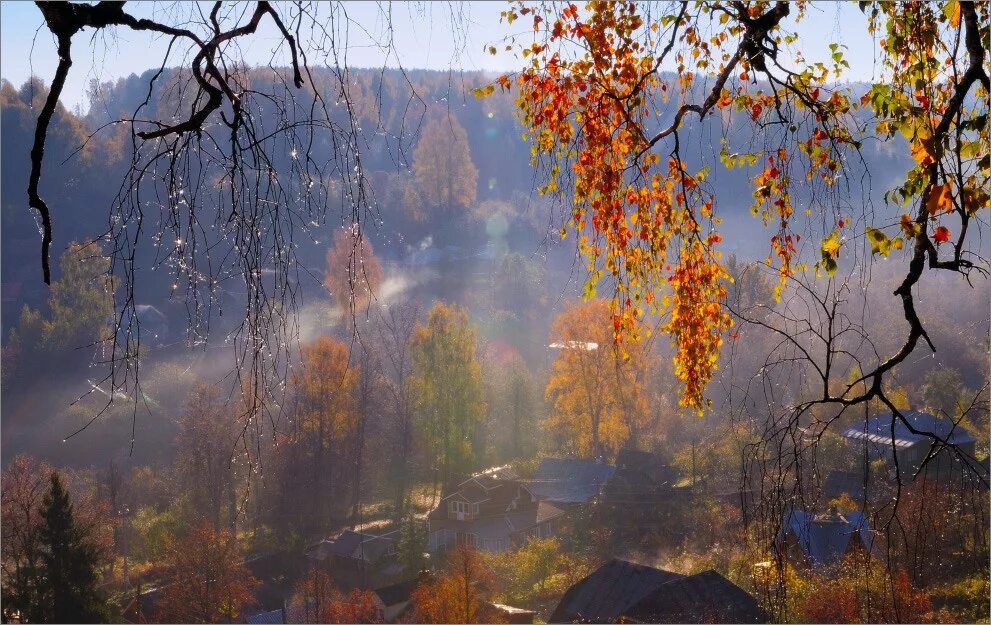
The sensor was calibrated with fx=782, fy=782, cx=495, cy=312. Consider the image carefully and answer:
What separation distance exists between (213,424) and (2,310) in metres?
21.9

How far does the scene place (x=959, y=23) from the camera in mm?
2605

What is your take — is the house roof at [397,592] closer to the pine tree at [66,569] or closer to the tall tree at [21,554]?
the pine tree at [66,569]

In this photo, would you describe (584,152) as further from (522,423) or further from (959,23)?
(522,423)

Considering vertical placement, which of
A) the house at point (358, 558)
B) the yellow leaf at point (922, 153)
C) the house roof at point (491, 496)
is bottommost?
the house at point (358, 558)

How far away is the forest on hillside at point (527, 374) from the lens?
103 inches

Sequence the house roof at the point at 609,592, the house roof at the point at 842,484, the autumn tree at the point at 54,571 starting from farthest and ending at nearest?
the house roof at the point at 842,484 < the autumn tree at the point at 54,571 < the house roof at the point at 609,592

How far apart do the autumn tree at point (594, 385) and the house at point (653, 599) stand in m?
11.6

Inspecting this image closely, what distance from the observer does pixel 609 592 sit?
1525 cm

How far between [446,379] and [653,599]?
16519mm

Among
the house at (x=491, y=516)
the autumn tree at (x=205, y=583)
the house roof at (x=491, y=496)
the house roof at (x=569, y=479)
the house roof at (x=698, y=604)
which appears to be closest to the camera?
the house roof at (x=698, y=604)

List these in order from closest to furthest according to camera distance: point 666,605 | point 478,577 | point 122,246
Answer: point 122,246 → point 666,605 → point 478,577

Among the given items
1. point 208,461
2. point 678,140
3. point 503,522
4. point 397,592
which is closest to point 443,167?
point 208,461

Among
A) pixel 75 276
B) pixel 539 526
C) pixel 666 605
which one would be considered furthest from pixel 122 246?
pixel 75 276

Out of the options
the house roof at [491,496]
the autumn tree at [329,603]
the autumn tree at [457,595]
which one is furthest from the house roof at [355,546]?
the autumn tree at [457,595]
